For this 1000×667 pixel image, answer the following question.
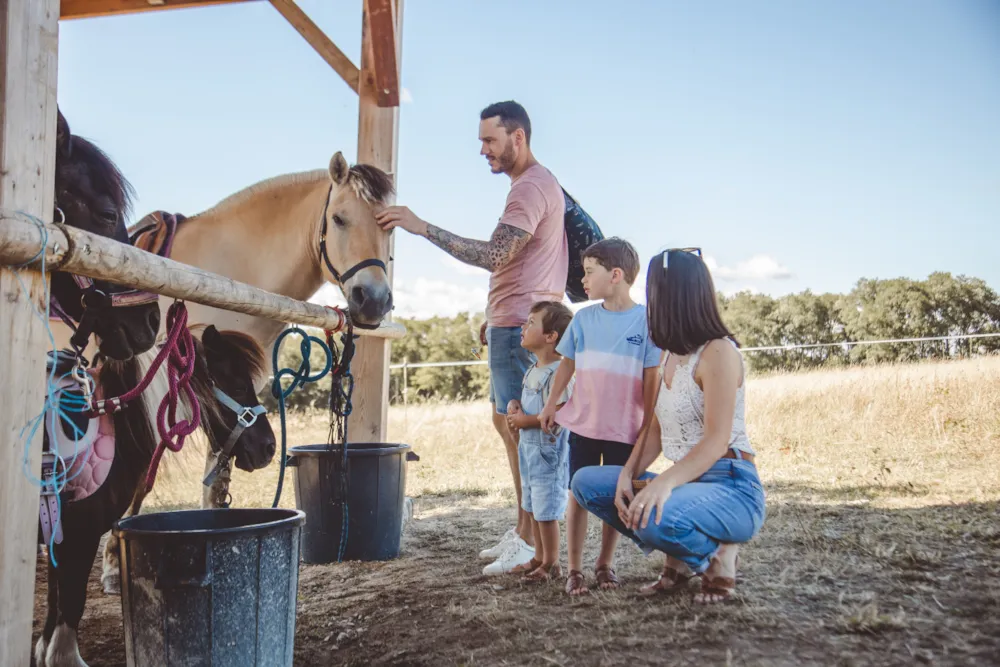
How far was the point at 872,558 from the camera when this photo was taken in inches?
114

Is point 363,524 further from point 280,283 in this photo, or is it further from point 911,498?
point 911,498

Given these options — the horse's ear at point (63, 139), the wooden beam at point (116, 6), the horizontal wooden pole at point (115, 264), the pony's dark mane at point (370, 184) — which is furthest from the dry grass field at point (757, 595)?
the wooden beam at point (116, 6)

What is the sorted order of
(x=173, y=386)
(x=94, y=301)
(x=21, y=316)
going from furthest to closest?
(x=94, y=301) → (x=173, y=386) → (x=21, y=316)

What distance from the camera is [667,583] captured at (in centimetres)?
266

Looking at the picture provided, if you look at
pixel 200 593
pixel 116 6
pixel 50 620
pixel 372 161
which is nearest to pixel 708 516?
pixel 200 593

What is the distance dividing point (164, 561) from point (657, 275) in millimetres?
1741

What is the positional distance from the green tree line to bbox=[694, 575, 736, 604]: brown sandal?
15249 millimetres

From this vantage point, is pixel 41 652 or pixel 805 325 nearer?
pixel 41 652

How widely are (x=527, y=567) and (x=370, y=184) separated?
6.15 feet

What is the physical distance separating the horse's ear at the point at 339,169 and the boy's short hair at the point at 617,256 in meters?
1.30

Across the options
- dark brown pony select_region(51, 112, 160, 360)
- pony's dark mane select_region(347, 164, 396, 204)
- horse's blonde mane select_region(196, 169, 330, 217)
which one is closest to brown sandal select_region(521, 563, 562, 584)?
dark brown pony select_region(51, 112, 160, 360)

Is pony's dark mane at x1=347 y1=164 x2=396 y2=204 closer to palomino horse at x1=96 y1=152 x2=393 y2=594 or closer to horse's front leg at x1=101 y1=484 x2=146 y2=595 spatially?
palomino horse at x1=96 y1=152 x2=393 y2=594

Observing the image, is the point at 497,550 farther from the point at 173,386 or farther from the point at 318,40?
the point at 318,40

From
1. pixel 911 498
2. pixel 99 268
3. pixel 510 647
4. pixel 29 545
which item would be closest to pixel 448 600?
pixel 510 647
